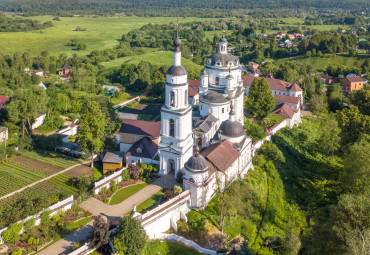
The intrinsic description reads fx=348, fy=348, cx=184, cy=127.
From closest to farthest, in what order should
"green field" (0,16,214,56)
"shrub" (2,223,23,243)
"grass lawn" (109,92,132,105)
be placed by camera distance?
1. "shrub" (2,223,23,243)
2. "grass lawn" (109,92,132,105)
3. "green field" (0,16,214,56)

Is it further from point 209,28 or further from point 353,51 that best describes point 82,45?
point 353,51

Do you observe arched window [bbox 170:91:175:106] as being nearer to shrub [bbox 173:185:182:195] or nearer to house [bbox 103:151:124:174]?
shrub [bbox 173:185:182:195]

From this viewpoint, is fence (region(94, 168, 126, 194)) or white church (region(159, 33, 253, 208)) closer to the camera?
white church (region(159, 33, 253, 208))

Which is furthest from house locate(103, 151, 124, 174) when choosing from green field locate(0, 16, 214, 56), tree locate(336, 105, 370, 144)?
green field locate(0, 16, 214, 56)

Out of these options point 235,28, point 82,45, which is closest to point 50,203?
point 82,45

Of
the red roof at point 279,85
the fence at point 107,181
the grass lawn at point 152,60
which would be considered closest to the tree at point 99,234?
the fence at point 107,181

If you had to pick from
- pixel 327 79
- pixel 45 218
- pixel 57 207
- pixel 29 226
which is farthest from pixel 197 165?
pixel 327 79

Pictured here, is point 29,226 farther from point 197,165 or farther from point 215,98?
point 215,98
